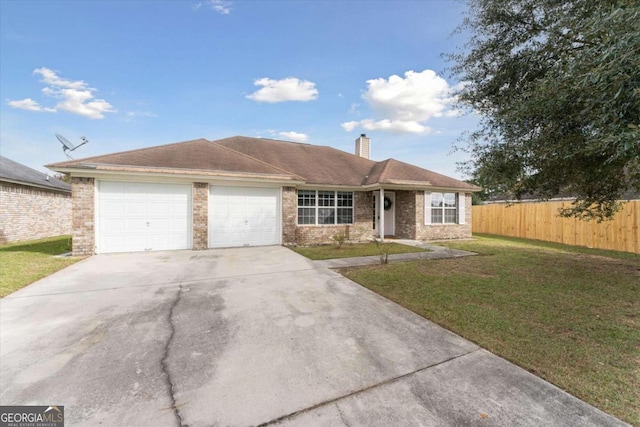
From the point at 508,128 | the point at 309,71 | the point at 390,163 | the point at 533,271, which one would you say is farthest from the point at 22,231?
the point at 533,271

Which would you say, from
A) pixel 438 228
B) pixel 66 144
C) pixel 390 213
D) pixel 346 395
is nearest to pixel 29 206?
pixel 66 144

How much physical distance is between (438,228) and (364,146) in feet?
24.7

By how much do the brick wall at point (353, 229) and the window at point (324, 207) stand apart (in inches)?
10.5

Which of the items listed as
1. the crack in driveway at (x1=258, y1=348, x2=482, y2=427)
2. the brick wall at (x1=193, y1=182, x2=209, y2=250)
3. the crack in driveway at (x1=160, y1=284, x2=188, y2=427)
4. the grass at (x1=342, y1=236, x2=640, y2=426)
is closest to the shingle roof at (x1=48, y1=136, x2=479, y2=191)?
the brick wall at (x1=193, y1=182, x2=209, y2=250)

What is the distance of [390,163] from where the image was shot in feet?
47.6

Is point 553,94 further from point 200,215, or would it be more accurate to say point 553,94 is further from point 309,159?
point 309,159

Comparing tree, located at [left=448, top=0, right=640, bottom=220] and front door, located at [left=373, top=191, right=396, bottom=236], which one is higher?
tree, located at [left=448, top=0, right=640, bottom=220]

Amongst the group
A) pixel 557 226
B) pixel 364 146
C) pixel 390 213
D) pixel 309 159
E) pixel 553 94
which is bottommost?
pixel 557 226

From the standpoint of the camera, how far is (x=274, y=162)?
13688mm

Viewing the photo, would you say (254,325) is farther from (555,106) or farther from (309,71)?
(309,71)

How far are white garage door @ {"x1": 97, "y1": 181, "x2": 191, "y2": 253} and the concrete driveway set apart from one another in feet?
14.1

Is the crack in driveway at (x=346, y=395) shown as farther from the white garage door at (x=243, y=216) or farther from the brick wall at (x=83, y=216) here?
the brick wall at (x=83, y=216)

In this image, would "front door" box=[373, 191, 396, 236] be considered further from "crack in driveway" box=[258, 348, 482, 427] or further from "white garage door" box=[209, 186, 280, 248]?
"crack in driveway" box=[258, 348, 482, 427]

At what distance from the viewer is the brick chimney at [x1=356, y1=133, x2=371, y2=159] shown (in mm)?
17922
